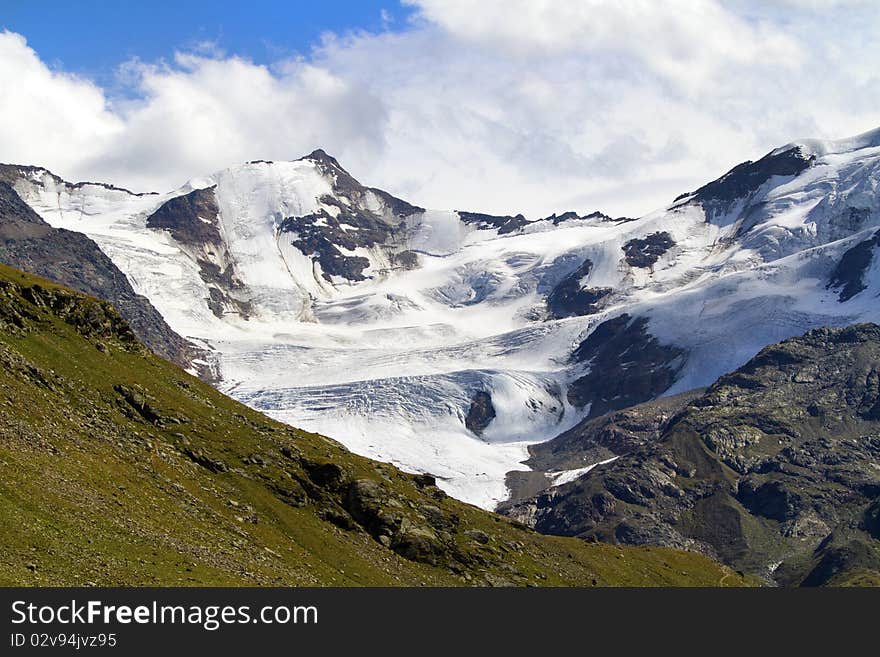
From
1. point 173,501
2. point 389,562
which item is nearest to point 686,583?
point 389,562

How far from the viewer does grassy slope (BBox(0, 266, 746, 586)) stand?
71.9m

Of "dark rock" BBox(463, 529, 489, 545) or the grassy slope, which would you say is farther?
"dark rock" BBox(463, 529, 489, 545)

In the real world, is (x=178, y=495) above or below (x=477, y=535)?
below

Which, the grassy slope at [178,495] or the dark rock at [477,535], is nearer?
the grassy slope at [178,495]

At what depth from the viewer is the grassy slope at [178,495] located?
71.9m

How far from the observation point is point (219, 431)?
10944 centimetres

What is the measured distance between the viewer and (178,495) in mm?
89000

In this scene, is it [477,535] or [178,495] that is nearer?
[178,495]
